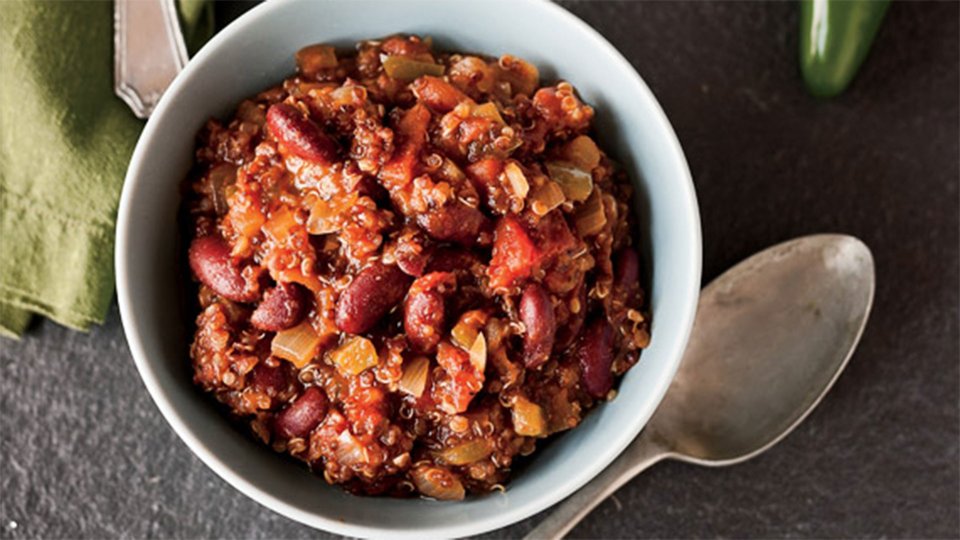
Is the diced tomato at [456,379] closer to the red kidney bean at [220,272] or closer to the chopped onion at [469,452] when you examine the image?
the chopped onion at [469,452]

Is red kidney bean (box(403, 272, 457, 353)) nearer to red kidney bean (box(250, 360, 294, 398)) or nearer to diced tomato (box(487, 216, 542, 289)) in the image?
diced tomato (box(487, 216, 542, 289))

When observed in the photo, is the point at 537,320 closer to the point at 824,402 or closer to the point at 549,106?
the point at 549,106

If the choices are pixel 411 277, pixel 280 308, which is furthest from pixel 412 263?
pixel 280 308

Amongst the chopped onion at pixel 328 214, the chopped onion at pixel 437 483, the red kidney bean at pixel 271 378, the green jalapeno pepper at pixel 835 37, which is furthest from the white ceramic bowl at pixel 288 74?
the green jalapeno pepper at pixel 835 37

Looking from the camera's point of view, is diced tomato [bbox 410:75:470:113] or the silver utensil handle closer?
diced tomato [bbox 410:75:470:113]

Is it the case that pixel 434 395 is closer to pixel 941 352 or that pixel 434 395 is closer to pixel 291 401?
pixel 291 401

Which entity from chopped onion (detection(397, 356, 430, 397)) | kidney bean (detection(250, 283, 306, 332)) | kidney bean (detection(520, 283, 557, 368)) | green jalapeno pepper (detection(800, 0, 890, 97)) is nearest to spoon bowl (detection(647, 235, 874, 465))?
green jalapeno pepper (detection(800, 0, 890, 97))

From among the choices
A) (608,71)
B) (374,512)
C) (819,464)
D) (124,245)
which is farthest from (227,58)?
(819,464)
